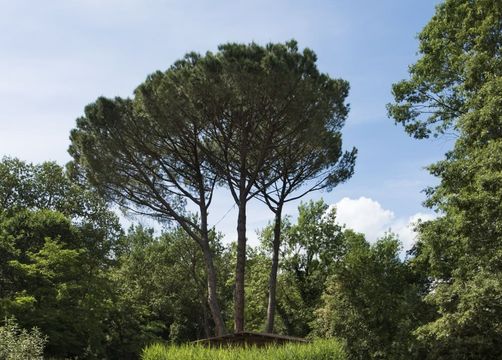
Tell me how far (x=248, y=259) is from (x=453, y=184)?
2273cm

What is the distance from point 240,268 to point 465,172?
812 centimetres

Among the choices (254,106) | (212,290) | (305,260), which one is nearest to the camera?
(254,106)

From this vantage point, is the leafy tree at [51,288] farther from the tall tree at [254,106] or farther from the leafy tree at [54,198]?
the tall tree at [254,106]

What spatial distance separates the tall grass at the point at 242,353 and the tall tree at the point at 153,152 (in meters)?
8.61

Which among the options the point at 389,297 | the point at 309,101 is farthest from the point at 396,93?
the point at 389,297

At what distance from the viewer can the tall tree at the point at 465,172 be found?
11336 mm

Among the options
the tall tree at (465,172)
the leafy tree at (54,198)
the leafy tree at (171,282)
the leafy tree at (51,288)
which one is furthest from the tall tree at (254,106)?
the leafy tree at (171,282)

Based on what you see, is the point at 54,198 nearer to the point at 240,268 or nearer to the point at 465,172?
the point at 240,268

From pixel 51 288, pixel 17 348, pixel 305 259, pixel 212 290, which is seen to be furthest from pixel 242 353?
pixel 305 259

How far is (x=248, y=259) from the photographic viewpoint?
34.0 metres

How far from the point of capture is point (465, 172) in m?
12.1

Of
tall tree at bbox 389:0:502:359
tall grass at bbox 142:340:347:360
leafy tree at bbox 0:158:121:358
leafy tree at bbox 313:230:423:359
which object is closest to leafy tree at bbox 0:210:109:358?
leafy tree at bbox 0:158:121:358

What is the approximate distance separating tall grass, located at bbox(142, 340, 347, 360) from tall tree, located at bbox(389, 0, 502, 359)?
15.2 feet

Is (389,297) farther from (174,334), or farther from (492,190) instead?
(174,334)
